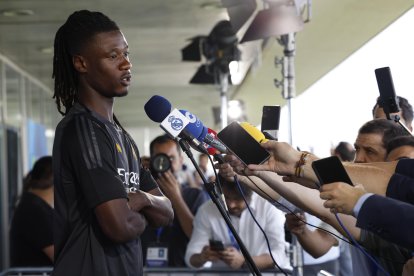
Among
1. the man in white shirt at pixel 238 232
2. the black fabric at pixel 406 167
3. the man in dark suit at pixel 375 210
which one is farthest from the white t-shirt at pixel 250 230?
the man in dark suit at pixel 375 210

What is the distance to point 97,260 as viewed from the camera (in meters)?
1.81

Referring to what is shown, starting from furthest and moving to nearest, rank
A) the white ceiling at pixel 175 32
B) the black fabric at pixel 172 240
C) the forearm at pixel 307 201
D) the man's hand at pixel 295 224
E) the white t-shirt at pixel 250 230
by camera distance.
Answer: the white ceiling at pixel 175 32 → the black fabric at pixel 172 240 → the white t-shirt at pixel 250 230 → the man's hand at pixel 295 224 → the forearm at pixel 307 201

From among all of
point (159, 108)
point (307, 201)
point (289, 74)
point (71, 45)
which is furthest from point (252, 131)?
point (289, 74)

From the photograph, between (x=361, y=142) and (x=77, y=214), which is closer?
(x=77, y=214)

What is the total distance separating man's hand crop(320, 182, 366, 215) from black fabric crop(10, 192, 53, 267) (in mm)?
2679

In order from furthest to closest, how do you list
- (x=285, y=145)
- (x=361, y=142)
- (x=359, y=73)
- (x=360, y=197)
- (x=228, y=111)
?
(x=359, y=73)
(x=228, y=111)
(x=361, y=142)
(x=285, y=145)
(x=360, y=197)

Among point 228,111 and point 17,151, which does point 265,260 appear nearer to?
point 228,111

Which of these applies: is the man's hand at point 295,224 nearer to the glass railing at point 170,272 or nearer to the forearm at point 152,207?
the glass railing at point 170,272

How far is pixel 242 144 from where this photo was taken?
1.89 meters

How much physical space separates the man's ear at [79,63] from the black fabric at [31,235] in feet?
7.20

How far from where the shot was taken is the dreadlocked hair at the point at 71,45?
1986mm

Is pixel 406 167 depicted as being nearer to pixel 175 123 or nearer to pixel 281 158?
pixel 281 158

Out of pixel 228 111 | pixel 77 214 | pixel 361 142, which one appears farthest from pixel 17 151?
pixel 77 214

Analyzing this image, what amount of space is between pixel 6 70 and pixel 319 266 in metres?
7.37
